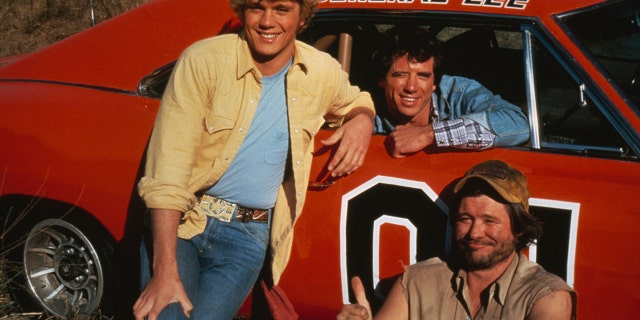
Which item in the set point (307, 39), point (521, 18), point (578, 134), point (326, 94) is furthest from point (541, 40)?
point (307, 39)

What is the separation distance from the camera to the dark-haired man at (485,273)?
2789 millimetres

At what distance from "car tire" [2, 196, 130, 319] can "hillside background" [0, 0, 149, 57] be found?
456 centimetres

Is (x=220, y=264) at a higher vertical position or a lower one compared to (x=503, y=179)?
lower

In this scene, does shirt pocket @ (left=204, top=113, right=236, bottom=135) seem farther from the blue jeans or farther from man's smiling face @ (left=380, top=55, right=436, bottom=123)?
man's smiling face @ (left=380, top=55, right=436, bottom=123)

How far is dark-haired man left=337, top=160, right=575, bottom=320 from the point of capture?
2789mm

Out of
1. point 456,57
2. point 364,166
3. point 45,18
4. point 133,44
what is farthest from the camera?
point 45,18

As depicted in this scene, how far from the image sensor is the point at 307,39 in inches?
143

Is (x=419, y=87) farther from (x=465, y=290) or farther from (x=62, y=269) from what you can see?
(x=62, y=269)

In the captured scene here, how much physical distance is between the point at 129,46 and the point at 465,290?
71.2 inches

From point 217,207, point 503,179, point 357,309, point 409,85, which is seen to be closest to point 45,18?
point 409,85

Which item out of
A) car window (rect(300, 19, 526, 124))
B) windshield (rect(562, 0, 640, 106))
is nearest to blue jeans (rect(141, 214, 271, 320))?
car window (rect(300, 19, 526, 124))

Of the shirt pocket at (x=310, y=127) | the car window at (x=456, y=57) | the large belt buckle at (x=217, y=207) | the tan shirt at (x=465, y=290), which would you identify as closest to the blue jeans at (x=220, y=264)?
the large belt buckle at (x=217, y=207)

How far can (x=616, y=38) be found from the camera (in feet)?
11.1

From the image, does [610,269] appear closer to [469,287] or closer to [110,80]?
[469,287]
